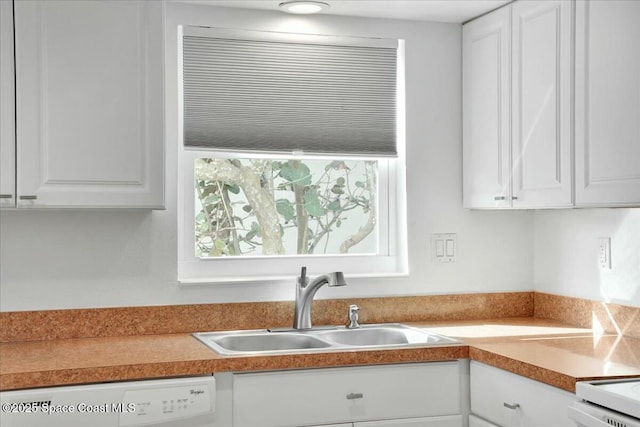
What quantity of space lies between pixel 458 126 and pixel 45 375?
2051 millimetres

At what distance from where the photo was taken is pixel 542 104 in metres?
2.99

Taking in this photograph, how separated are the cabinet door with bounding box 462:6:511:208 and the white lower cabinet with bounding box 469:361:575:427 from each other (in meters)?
0.77

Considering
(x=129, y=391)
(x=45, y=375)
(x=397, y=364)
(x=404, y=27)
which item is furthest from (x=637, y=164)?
(x=45, y=375)

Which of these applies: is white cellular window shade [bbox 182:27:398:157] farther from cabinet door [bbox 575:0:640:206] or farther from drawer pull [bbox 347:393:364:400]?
drawer pull [bbox 347:393:364:400]

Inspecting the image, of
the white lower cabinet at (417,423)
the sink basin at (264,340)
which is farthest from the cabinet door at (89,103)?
the white lower cabinet at (417,423)

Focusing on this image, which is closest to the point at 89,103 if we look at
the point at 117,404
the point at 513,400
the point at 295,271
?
the point at 117,404

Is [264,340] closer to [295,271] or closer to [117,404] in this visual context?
[295,271]

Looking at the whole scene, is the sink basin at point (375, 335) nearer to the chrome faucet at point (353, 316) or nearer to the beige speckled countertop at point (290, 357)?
the chrome faucet at point (353, 316)

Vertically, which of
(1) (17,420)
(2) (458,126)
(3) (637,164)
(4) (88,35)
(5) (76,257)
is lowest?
(1) (17,420)

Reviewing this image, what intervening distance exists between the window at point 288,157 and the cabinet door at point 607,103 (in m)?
0.96

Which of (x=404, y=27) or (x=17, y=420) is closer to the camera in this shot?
(x=17, y=420)

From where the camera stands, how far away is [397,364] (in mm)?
2826

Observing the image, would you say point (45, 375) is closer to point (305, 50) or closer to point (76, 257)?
point (76, 257)

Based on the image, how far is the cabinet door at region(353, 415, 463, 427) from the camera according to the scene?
278 centimetres
